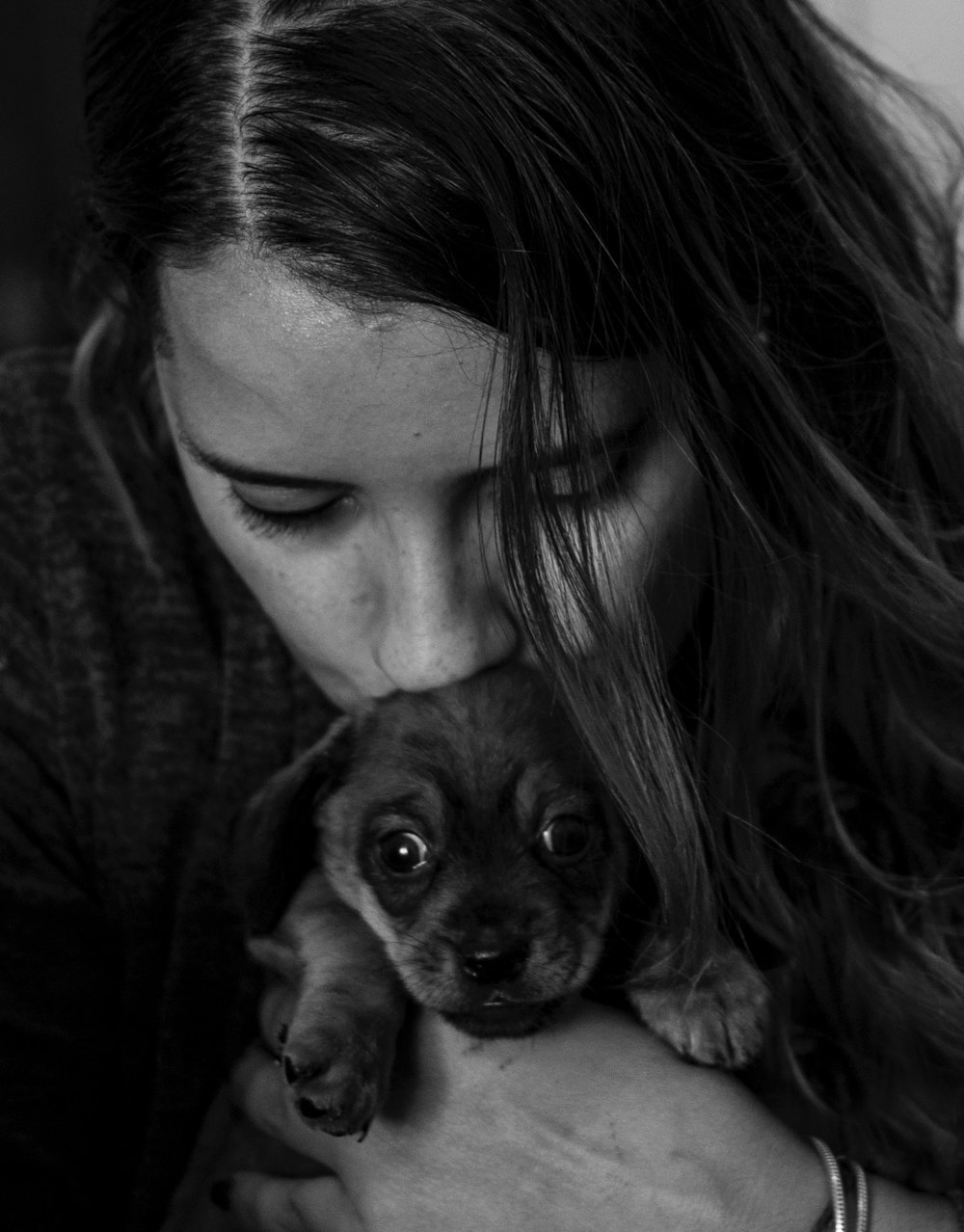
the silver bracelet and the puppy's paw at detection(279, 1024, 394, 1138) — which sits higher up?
the puppy's paw at detection(279, 1024, 394, 1138)

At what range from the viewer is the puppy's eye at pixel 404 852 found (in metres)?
1.58

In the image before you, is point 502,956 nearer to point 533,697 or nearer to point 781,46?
point 533,697

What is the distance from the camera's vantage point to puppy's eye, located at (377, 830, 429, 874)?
5.20ft

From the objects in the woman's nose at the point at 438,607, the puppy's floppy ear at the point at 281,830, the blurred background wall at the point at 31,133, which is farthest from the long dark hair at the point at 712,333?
the blurred background wall at the point at 31,133

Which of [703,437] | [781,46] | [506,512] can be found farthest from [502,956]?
[781,46]

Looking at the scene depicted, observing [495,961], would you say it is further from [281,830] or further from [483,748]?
[281,830]

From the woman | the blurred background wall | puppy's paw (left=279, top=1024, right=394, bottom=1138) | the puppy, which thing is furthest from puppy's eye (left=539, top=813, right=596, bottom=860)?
the blurred background wall

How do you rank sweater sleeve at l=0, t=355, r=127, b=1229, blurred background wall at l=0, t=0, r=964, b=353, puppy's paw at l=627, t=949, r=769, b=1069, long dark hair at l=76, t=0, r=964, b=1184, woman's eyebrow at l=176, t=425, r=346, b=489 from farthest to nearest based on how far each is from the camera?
blurred background wall at l=0, t=0, r=964, b=353 → sweater sleeve at l=0, t=355, r=127, b=1229 → puppy's paw at l=627, t=949, r=769, b=1069 → woman's eyebrow at l=176, t=425, r=346, b=489 → long dark hair at l=76, t=0, r=964, b=1184

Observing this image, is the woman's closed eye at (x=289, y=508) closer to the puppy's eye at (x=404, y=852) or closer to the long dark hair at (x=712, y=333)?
the long dark hair at (x=712, y=333)

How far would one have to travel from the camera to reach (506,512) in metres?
1.32

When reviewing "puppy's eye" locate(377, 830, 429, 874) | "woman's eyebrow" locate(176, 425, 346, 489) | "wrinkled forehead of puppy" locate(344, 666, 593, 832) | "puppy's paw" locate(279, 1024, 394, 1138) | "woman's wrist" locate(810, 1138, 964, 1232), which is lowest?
"woman's wrist" locate(810, 1138, 964, 1232)

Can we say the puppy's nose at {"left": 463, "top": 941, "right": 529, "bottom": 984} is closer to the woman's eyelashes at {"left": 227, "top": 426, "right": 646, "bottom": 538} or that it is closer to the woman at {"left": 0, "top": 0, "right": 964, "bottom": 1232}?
the woman at {"left": 0, "top": 0, "right": 964, "bottom": 1232}

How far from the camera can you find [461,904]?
1499 millimetres

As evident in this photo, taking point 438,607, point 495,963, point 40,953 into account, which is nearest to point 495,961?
point 495,963
